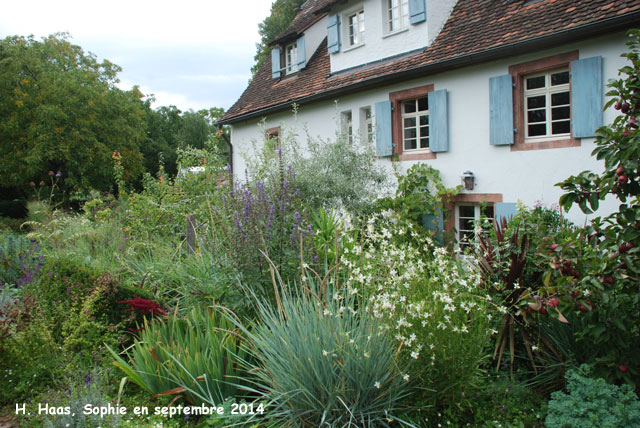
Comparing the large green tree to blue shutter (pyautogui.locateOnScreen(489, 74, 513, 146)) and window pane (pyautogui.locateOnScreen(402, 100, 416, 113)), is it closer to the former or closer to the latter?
window pane (pyautogui.locateOnScreen(402, 100, 416, 113))

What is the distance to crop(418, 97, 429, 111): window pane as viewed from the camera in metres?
10.8

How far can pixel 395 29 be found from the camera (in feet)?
37.6

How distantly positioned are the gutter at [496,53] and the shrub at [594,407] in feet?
19.4

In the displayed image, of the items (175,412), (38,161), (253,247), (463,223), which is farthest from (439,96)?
(38,161)

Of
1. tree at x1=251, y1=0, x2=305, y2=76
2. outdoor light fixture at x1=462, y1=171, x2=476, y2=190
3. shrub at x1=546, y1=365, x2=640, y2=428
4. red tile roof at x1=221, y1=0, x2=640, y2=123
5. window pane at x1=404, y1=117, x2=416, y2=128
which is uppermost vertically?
tree at x1=251, y1=0, x2=305, y2=76

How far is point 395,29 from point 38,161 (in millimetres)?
17347

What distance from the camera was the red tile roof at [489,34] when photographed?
743cm

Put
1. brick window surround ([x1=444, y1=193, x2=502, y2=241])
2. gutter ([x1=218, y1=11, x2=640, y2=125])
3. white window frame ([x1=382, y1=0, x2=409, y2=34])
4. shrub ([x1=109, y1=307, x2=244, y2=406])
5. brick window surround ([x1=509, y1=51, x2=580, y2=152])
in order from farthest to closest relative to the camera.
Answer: white window frame ([x1=382, y1=0, x2=409, y2=34]) → brick window surround ([x1=444, y1=193, x2=502, y2=241]) → brick window surround ([x1=509, y1=51, x2=580, y2=152]) → gutter ([x1=218, y1=11, x2=640, y2=125]) → shrub ([x1=109, y1=307, x2=244, y2=406])

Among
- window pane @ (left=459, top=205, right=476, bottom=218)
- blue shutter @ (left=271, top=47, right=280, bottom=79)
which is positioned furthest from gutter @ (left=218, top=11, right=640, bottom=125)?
blue shutter @ (left=271, top=47, right=280, bottom=79)

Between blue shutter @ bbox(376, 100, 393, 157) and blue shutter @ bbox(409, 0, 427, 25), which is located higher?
blue shutter @ bbox(409, 0, 427, 25)

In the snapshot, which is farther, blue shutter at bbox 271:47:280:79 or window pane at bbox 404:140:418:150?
blue shutter at bbox 271:47:280:79

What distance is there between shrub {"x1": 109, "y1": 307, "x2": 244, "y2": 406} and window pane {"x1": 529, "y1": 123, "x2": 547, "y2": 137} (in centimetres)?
702

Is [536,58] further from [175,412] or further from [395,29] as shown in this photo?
[175,412]

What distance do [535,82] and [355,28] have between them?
5.62 meters
